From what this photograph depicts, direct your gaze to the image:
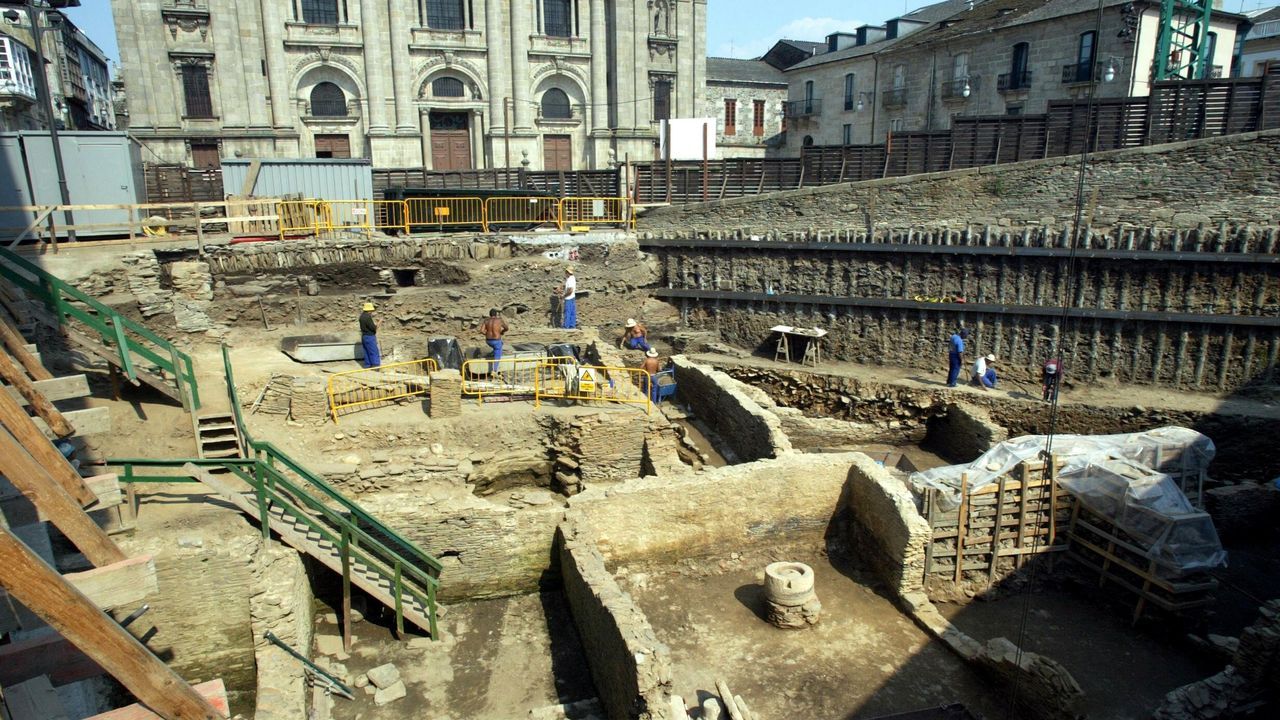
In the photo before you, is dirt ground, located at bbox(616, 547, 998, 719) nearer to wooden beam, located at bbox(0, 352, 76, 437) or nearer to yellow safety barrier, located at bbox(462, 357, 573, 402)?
yellow safety barrier, located at bbox(462, 357, 573, 402)

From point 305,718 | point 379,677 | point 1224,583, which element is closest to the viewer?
point 305,718

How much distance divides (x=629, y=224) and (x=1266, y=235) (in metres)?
16.6

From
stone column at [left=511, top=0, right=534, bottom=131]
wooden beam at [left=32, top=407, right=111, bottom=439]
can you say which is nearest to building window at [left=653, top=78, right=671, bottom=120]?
stone column at [left=511, top=0, right=534, bottom=131]

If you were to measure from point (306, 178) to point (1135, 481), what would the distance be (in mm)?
20809

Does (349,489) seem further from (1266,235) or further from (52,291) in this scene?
(1266,235)

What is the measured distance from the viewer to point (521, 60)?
106ft

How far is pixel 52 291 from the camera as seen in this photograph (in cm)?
1017

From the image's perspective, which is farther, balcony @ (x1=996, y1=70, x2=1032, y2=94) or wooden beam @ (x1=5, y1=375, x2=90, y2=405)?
balcony @ (x1=996, y1=70, x2=1032, y2=94)

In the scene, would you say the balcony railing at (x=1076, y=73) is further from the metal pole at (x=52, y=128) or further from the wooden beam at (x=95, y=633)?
the wooden beam at (x=95, y=633)

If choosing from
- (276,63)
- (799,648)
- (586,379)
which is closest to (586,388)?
(586,379)

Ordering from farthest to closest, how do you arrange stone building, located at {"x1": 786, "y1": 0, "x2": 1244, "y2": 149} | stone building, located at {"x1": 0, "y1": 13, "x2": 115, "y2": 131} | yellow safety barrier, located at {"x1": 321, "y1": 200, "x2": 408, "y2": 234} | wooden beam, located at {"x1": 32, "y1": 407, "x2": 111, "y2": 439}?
stone building, located at {"x1": 0, "y1": 13, "x2": 115, "y2": 131} < stone building, located at {"x1": 786, "y1": 0, "x2": 1244, "y2": 149} < yellow safety barrier, located at {"x1": 321, "y1": 200, "x2": 408, "y2": 234} < wooden beam, located at {"x1": 32, "y1": 407, "x2": 111, "y2": 439}

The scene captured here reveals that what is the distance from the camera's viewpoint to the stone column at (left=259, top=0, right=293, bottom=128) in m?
29.2

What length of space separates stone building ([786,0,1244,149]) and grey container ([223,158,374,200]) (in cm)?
2298

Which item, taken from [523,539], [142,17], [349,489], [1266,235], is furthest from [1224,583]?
[142,17]
